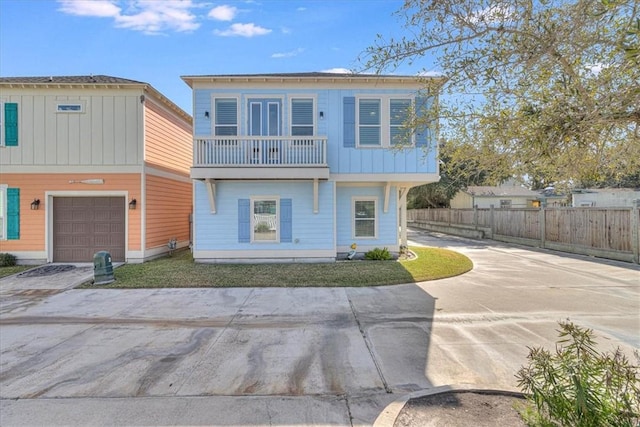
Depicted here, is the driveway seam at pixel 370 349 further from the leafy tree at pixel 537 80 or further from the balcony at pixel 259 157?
the balcony at pixel 259 157

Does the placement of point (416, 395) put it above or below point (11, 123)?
below

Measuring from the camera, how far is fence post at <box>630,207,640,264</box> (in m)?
10.4

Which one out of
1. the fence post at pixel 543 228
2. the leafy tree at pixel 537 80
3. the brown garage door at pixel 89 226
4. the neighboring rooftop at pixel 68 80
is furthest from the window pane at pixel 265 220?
the fence post at pixel 543 228

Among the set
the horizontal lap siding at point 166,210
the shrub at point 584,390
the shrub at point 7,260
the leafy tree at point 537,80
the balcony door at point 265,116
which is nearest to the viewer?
the shrub at point 584,390

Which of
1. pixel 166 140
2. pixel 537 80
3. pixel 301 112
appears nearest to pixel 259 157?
pixel 301 112

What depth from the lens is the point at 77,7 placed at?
9.47 m

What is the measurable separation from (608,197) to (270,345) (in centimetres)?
2589

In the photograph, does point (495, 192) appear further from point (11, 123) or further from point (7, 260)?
point (7, 260)

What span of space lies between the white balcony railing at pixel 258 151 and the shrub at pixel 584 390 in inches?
352

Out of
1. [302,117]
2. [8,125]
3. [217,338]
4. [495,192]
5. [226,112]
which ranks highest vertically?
[226,112]

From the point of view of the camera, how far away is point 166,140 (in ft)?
43.0

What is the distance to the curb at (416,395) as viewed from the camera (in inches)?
111

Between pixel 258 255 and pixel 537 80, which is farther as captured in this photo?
pixel 258 255

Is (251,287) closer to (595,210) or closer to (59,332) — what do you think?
(59,332)
